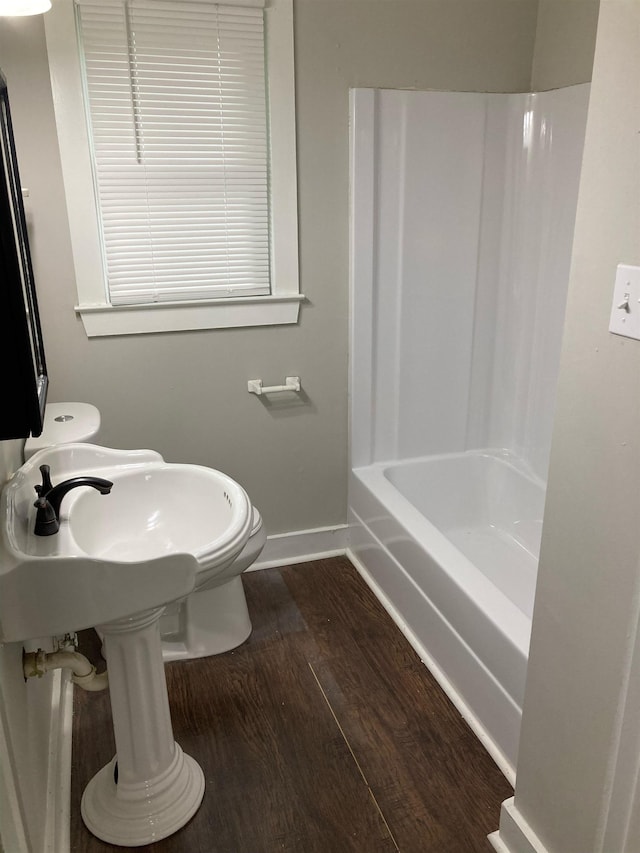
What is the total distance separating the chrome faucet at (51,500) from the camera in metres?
1.33

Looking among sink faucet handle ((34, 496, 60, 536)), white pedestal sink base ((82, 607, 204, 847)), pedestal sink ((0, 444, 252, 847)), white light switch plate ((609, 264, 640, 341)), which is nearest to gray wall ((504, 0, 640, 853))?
white light switch plate ((609, 264, 640, 341))

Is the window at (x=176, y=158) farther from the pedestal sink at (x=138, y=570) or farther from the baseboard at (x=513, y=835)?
the baseboard at (x=513, y=835)

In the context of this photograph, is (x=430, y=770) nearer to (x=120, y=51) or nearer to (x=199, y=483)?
(x=199, y=483)

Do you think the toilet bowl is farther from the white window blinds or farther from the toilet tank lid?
the white window blinds

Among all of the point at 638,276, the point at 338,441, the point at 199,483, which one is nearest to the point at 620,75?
the point at 638,276

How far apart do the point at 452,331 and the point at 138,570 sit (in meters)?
1.88

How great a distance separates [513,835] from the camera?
63.5 inches

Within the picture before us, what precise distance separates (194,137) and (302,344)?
2.67 feet

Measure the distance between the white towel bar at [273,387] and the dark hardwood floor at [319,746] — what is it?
817 mm

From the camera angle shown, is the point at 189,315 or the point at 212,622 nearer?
the point at 212,622

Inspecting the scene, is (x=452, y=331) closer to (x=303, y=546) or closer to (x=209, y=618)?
(x=303, y=546)

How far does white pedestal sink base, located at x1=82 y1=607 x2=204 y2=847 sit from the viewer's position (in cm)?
160

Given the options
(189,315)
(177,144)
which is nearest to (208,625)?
(189,315)

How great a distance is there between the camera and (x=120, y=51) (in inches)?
83.7
